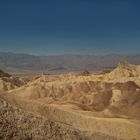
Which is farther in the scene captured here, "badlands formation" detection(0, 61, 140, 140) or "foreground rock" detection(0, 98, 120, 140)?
"badlands formation" detection(0, 61, 140, 140)

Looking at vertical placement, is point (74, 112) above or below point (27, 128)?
below

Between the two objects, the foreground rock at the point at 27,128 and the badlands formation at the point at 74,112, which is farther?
the badlands formation at the point at 74,112

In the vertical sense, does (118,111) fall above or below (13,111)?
below

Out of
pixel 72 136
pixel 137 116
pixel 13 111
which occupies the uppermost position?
pixel 13 111

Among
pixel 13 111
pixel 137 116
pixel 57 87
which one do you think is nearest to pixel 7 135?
pixel 13 111

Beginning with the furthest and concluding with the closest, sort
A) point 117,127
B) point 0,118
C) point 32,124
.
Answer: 1. point 117,127
2. point 32,124
3. point 0,118

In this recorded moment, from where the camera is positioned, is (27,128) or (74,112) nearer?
(27,128)

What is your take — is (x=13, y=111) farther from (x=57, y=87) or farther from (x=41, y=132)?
(x=57, y=87)

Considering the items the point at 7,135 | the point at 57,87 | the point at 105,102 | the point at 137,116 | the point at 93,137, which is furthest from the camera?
the point at 57,87
